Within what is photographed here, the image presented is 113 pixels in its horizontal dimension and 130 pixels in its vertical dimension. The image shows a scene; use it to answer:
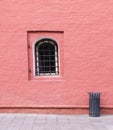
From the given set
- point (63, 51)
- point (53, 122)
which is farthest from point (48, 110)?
point (63, 51)

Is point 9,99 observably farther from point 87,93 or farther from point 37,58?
point 87,93

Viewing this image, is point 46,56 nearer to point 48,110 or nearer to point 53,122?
point 48,110

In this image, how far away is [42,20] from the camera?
388 inches

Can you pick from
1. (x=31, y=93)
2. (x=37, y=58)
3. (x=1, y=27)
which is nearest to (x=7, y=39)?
(x=1, y=27)

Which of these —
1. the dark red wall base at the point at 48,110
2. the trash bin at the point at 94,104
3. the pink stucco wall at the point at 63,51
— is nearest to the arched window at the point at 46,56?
the pink stucco wall at the point at 63,51

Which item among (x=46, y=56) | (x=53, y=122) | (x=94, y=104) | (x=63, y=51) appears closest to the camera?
(x=53, y=122)

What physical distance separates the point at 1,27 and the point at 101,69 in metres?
3.07

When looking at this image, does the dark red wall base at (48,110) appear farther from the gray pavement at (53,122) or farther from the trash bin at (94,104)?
the trash bin at (94,104)

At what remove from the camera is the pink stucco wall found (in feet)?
32.3

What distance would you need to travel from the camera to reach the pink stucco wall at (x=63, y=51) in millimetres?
9859

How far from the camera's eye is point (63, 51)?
1000 cm

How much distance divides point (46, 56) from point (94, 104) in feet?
6.39

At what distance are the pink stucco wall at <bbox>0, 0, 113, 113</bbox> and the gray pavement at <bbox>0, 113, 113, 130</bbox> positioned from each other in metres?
0.37

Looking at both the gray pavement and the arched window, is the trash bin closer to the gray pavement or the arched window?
the gray pavement
